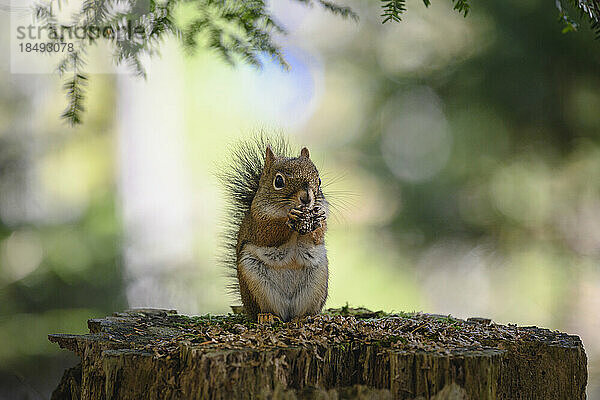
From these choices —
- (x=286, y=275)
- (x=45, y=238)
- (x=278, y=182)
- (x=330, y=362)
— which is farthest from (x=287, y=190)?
(x=45, y=238)

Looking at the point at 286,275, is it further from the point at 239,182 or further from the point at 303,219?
the point at 239,182

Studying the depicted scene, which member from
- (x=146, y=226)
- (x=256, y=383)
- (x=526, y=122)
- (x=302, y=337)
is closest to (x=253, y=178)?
(x=302, y=337)

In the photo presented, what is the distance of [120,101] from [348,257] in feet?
4.53

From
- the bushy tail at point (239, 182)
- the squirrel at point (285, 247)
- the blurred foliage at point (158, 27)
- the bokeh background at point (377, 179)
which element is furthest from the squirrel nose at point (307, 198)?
the bokeh background at point (377, 179)

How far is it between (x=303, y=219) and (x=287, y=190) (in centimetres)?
8

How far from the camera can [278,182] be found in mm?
1312

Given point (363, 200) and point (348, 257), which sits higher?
point (363, 200)

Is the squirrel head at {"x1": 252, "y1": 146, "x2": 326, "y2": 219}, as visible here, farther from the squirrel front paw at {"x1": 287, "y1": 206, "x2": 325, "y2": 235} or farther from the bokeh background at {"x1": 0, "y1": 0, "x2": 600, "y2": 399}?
the bokeh background at {"x1": 0, "y1": 0, "x2": 600, "y2": 399}

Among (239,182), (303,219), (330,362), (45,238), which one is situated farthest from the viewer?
(45,238)

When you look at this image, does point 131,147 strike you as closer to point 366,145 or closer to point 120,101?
point 120,101

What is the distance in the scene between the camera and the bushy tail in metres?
1.52

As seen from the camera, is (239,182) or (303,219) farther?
(239,182)

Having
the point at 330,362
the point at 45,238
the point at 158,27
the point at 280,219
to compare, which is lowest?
the point at 330,362

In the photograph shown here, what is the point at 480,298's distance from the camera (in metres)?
3.16
